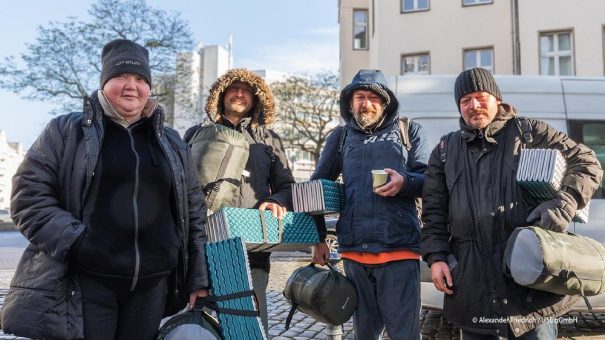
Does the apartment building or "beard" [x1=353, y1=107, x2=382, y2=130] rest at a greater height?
the apartment building

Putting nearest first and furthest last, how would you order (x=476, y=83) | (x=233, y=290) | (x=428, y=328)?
(x=233, y=290), (x=476, y=83), (x=428, y=328)

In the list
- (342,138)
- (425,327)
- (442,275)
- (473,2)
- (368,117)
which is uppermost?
(473,2)

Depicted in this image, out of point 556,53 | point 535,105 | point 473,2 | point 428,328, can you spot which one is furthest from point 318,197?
point 473,2

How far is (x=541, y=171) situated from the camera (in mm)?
2488

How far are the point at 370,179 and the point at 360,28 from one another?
25.1 m

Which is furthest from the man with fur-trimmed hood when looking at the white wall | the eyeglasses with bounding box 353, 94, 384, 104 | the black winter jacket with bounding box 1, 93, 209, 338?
the white wall

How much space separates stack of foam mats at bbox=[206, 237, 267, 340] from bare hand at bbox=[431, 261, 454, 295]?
0.93 metres

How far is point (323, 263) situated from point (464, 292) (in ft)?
3.06

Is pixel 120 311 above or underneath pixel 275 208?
underneath

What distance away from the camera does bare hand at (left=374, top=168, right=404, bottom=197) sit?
2.95m

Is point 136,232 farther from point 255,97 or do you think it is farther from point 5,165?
point 5,165

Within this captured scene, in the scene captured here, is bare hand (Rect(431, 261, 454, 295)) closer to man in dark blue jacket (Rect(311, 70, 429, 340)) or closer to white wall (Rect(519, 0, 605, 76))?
man in dark blue jacket (Rect(311, 70, 429, 340))

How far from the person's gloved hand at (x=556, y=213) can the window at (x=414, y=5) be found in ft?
57.5

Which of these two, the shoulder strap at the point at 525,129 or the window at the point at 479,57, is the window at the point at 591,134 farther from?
the window at the point at 479,57
